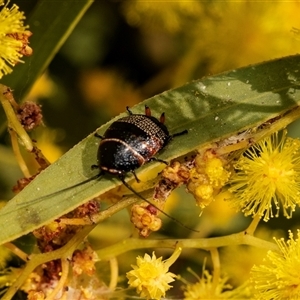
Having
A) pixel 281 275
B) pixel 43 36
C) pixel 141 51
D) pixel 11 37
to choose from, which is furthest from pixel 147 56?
pixel 281 275

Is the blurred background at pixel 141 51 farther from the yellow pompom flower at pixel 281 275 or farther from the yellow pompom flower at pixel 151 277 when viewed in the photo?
the yellow pompom flower at pixel 151 277

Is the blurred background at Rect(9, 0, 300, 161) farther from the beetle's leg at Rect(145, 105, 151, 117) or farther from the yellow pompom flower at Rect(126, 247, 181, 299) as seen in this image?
the yellow pompom flower at Rect(126, 247, 181, 299)

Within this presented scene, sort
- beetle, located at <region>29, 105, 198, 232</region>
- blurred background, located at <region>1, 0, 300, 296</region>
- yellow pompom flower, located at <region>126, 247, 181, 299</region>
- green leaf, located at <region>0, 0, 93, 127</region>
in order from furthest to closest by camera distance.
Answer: blurred background, located at <region>1, 0, 300, 296</region> < green leaf, located at <region>0, 0, 93, 127</region> < beetle, located at <region>29, 105, 198, 232</region> < yellow pompom flower, located at <region>126, 247, 181, 299</region>

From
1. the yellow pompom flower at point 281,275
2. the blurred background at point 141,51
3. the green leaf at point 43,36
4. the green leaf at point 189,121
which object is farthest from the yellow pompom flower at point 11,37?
the yellow pompom flower at point 281,275

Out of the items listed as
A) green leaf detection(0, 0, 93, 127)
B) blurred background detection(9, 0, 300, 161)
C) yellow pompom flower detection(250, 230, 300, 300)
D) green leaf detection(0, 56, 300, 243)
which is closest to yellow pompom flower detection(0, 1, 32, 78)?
green leaf detection(0, 56, 300, 243)

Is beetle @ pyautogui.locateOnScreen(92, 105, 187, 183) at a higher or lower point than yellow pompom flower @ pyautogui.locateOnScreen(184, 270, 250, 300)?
higher
